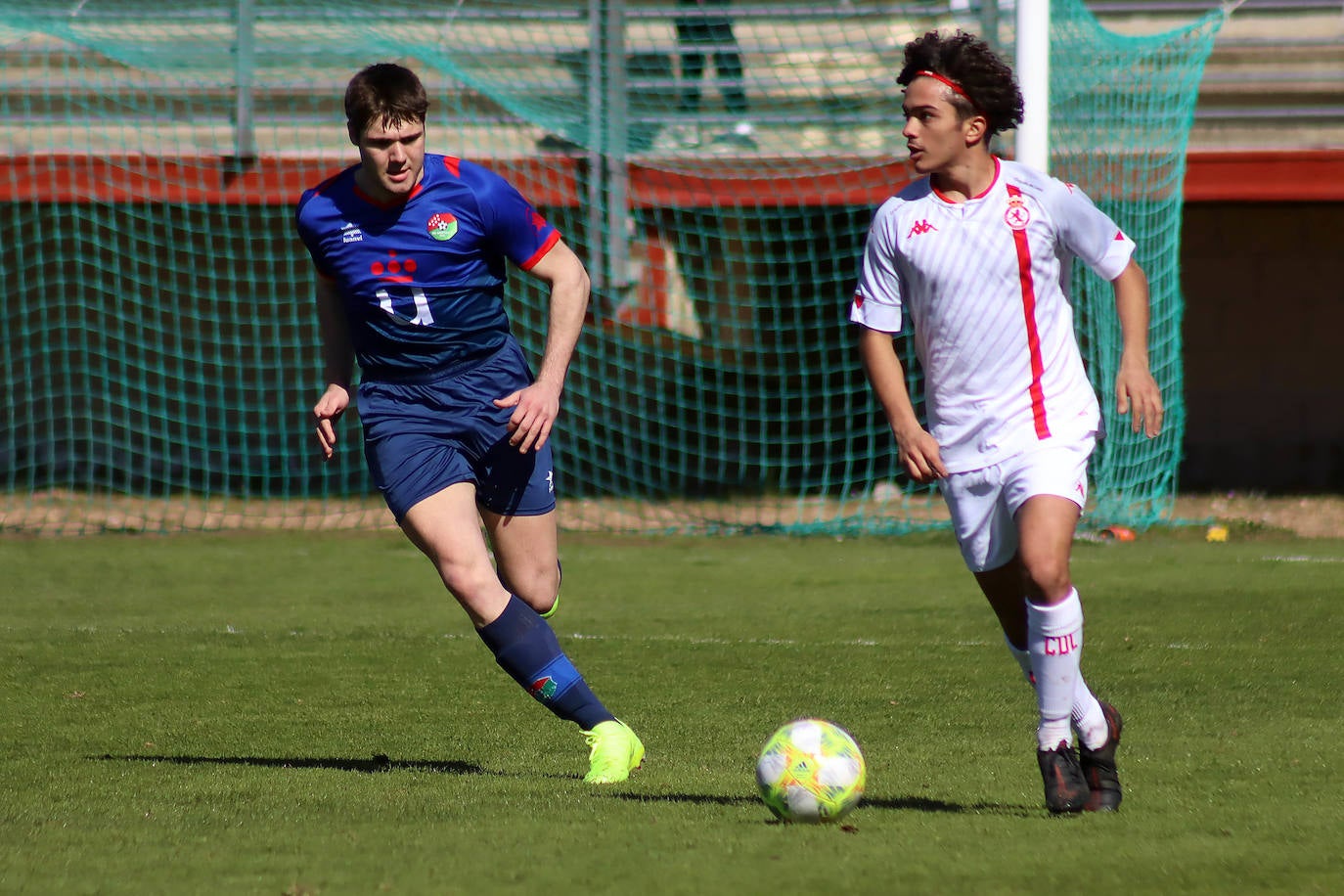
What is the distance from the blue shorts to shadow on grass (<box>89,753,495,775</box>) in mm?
766

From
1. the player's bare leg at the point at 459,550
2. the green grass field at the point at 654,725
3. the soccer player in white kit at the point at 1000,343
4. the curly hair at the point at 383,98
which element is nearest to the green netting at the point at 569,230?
the green grass field at the point at 654,725

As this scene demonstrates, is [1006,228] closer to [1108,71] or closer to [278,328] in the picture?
[1108,71]

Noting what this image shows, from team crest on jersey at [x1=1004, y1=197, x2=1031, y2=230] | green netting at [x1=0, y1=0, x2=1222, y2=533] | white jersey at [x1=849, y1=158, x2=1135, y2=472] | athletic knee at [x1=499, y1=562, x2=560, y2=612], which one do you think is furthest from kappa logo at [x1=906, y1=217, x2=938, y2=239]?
green netting at [x1=0, y1=0, x2=1222, y2=533]

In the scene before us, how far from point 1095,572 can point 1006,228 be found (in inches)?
215

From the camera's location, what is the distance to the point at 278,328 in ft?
45.6

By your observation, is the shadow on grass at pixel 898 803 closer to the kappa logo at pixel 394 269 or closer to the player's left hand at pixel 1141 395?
the player's left hand at pixel 1141 395

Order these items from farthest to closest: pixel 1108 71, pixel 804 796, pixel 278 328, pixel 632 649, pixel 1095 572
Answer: pixel 278 328 → pixel 1108 71 → pixel 1095 572 → pixel 632 649 → pixel 804 796

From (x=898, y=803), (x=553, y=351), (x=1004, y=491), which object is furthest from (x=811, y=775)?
(x=553, y=351)

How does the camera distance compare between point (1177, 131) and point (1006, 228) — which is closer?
point (1006, 228)

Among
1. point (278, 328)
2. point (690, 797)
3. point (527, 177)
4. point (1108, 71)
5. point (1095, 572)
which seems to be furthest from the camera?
point (278, 328)

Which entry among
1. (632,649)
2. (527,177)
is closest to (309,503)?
(527,177)

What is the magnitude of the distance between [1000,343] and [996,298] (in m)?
0.11

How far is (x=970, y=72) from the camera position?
4207mm

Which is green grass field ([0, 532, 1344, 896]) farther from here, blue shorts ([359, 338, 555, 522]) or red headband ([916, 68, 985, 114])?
red headband ([916, 68, 985, 114])
